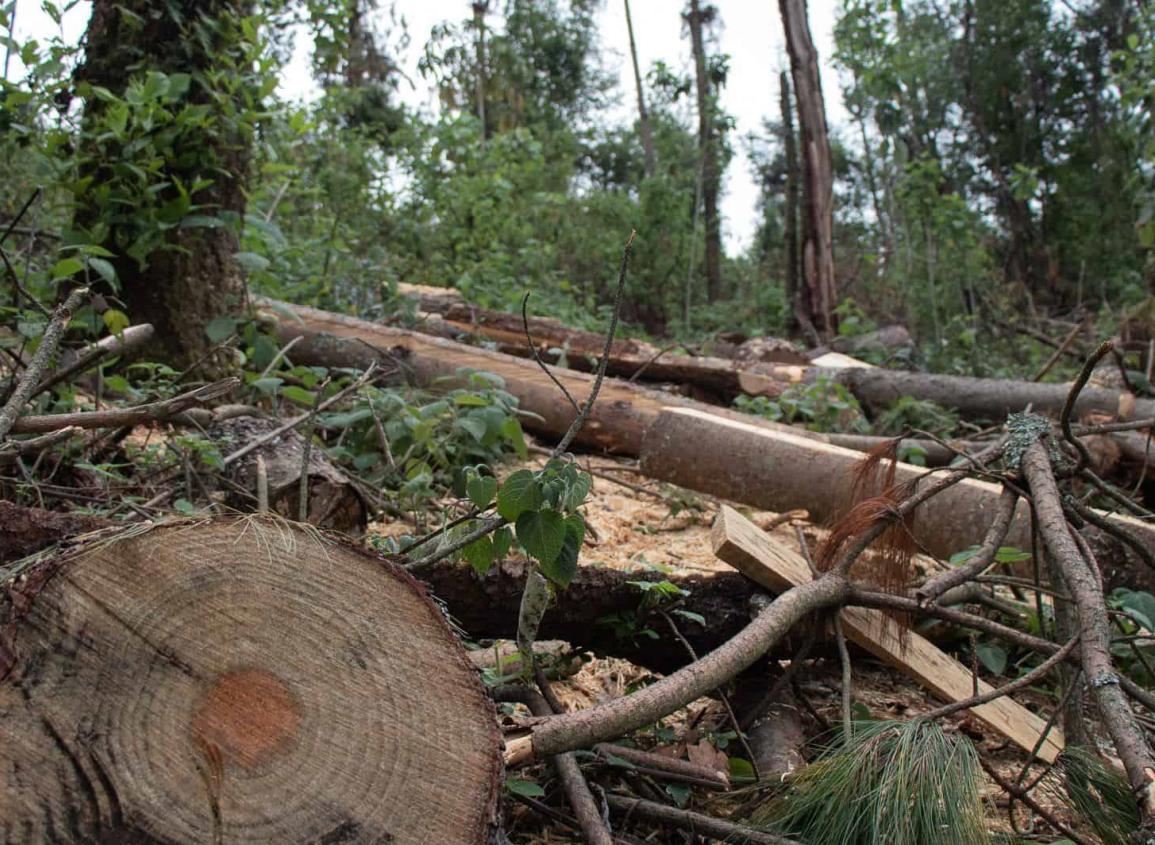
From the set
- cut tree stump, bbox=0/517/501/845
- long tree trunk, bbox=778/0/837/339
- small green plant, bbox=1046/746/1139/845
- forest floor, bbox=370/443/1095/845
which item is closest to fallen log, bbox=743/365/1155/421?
forest floor, bbox=370/443/1095/845

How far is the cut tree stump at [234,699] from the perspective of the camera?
1.11m

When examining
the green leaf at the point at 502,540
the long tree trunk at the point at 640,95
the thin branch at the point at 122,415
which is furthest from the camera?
the long tree trunk at the point at 640,95

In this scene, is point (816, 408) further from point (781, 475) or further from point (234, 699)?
point (234, 699)

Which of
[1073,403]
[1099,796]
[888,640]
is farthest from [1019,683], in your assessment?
[1073,403]

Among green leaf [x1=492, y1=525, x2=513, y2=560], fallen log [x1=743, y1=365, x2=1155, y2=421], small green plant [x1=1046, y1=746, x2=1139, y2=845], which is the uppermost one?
green leaf [x1=492, y1=525, x2=513, y2=560]

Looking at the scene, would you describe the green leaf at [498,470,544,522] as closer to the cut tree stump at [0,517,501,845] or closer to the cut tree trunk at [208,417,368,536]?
the cut tree stump at [0,517,501,845]

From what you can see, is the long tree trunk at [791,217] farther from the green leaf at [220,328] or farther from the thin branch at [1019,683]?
the thin branch at [1019,683]

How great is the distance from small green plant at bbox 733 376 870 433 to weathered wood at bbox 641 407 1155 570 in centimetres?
131

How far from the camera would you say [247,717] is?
1.19 meters

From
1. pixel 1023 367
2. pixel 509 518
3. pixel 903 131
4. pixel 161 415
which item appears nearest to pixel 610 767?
pixel 509 518

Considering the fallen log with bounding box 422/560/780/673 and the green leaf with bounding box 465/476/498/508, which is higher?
the green leaf with bounding box 465/476/498/508

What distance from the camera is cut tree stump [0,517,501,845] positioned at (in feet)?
3.65

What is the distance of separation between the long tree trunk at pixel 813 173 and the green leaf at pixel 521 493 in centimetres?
850

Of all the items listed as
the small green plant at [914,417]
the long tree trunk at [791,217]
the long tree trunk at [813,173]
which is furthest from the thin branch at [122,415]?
the long tree trunk at [791,217]
